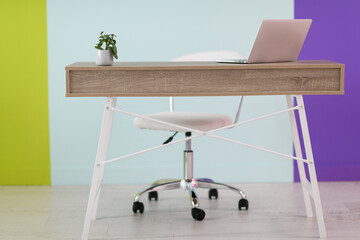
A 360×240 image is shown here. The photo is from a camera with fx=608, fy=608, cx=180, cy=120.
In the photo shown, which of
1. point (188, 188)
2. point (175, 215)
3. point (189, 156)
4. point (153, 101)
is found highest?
point (153, 101)

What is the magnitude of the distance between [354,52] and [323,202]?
1058 millimetres

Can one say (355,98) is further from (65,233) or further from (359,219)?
(65,233)

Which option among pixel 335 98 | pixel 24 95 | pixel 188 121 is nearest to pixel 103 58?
pixel 188 121

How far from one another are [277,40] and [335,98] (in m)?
1.48

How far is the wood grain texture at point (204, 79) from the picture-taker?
2428 millimetres

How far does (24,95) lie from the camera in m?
3.78

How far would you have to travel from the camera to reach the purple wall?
3.78 m

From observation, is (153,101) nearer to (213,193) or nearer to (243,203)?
(213,193)

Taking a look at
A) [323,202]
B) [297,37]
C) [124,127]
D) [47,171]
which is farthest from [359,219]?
[47,171]

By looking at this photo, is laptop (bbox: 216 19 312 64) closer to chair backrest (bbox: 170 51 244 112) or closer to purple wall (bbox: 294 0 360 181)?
chair backrest (bbox: 170 51 244 112)

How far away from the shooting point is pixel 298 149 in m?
2.88

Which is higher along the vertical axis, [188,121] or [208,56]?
[208,56]

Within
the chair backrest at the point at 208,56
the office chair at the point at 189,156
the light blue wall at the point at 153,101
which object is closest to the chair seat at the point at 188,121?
the office chair at the point at 189,156

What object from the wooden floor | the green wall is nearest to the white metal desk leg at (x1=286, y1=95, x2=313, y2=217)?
the wooden floor
